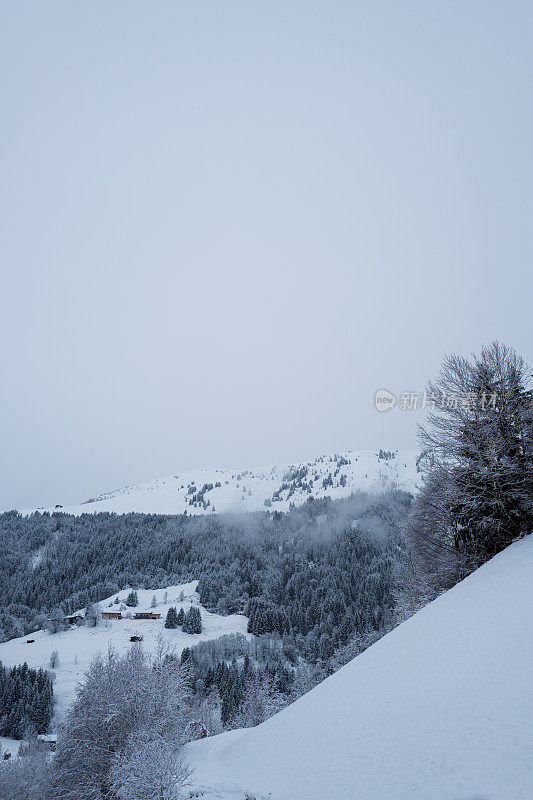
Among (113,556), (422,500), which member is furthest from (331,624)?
(422,500)

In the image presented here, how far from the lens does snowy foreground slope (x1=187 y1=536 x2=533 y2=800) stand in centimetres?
855

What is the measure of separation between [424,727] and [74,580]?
617 ft

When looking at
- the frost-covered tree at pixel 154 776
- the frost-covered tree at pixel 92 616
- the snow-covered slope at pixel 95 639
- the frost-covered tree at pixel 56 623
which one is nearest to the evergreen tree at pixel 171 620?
the snow-covered slope at pixel 95 639

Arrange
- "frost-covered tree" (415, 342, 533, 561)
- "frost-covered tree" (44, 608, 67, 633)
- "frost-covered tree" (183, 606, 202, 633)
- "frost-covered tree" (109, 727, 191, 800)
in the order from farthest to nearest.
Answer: "frost-covered tree" (44, 608, 67, 633) → "frost-covered tree" (183, 606, 202, 633) → "frost-covered tree" (415, 342, 533, 561) → "frost-covered tree" (109, 727, 191, 800)

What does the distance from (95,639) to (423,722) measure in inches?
5413


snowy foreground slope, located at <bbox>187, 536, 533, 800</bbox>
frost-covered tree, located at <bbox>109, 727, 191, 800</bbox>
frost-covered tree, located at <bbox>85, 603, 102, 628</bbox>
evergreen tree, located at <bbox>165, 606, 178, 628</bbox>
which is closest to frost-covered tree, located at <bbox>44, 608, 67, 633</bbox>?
frost-covered tree, located at <bbox>85, 603, 102, 628</bbox>

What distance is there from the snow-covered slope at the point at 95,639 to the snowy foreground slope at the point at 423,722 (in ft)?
311

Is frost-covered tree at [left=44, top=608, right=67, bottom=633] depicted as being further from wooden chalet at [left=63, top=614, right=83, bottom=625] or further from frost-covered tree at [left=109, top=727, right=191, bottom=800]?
frost-covered tree at [left=109, top=727, right=191, bottom=800]

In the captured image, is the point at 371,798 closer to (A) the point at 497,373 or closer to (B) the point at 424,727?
(B) the point at 424,727

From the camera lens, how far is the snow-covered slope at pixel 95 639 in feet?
346

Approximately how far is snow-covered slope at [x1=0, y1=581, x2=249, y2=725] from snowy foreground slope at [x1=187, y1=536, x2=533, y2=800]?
94891mm

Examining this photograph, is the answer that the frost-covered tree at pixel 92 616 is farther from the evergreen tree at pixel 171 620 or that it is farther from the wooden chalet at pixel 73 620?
the evergreen tree at pixel 171 620

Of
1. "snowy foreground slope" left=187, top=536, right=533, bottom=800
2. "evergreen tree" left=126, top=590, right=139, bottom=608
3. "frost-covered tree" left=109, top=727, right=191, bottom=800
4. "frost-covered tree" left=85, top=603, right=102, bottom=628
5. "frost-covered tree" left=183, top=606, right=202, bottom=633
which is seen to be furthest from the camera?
"evergreen tree" left=126, top=590, right=139, bottom=608

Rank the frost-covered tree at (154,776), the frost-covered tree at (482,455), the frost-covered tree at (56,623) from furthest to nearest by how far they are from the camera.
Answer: the frost-covered tree at (56,623), the frost-covered tree at (482,455), the frost-covered tree at (154,776)
